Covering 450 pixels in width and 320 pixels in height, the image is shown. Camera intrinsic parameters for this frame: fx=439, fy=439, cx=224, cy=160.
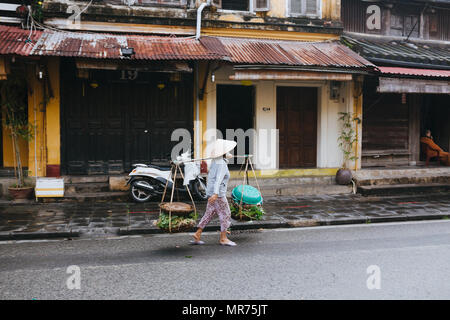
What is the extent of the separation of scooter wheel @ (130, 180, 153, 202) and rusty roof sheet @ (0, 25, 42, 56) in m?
3.92

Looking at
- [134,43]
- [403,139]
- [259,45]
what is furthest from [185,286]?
[403,139]

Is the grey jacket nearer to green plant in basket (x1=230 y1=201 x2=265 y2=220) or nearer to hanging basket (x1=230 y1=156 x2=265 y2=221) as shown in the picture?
hanging basket (x1=230 y1=156 x2=265 y2=221)

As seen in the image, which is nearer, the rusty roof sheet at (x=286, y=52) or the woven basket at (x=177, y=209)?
the woven basket at (x=177, y=209)

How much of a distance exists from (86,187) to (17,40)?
3915 mm

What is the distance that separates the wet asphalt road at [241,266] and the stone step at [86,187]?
12.1ft

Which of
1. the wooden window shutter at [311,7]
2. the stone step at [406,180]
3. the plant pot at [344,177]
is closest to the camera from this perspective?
the plant pot at [344,177]

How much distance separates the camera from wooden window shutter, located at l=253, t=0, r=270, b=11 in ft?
42.1

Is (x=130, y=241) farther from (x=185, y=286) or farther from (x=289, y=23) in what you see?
(x=289, y=23)

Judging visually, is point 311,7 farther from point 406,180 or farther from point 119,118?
point 119,118

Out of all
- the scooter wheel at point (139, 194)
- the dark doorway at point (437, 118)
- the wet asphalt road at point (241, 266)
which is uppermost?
the dark doorway at point (437, 118)

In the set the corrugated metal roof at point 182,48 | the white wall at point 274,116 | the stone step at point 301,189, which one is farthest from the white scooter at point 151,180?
the corrugated metal roof at point 182,48

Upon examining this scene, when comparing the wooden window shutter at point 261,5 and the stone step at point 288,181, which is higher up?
the wooden window shutter at point 261,5

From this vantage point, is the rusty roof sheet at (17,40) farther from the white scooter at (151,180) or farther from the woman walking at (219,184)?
the woman walking at (219,184)

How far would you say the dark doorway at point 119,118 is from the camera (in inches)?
463
